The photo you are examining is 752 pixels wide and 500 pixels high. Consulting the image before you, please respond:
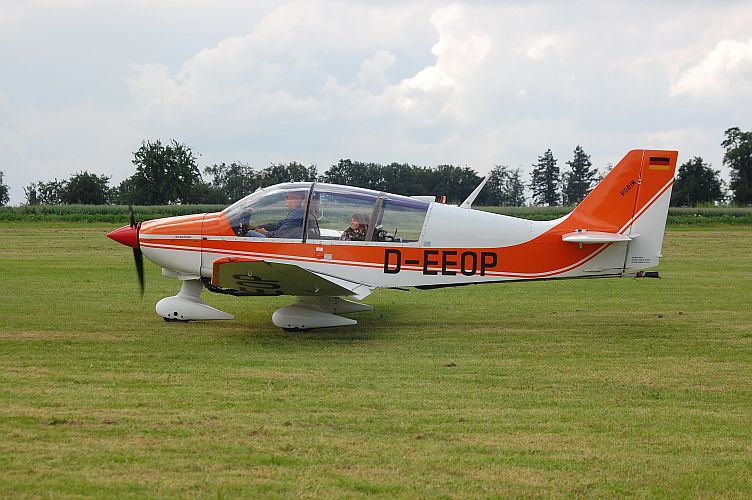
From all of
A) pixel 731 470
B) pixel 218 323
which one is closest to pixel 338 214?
pixel 218 323

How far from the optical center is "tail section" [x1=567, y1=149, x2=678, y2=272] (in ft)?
34.9

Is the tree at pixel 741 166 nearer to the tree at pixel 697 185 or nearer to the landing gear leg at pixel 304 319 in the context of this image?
the tree at pixel 697 185

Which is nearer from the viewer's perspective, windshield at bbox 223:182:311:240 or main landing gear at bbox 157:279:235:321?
windshield at bbox 223:182:311:240

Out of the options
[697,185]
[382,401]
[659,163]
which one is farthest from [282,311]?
[697,185]

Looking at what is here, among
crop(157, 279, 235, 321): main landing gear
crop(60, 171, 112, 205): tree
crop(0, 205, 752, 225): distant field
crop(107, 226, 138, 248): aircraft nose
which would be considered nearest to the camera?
crop(157, 279, 235, 321): main landing gear

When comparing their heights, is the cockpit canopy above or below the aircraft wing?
above

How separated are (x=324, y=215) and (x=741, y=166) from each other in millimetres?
68643

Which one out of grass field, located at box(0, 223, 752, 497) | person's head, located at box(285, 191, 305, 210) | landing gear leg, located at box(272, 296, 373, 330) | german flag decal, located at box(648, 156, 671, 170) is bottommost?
grass field, located at box(0, 223, 752, 497)

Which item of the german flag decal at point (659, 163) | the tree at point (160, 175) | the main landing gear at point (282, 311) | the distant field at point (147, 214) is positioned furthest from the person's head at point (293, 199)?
the tree at point (160, 175)

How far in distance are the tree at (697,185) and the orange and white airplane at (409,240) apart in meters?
57.9

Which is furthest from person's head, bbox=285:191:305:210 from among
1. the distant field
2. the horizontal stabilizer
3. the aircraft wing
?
the distant field

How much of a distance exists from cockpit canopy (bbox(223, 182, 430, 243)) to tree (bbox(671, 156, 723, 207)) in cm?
5899

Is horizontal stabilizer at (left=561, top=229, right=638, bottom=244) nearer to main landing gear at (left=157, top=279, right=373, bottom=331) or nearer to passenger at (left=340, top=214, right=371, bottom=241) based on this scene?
passenger at (left=340, top=214, right=371, bottom=241)

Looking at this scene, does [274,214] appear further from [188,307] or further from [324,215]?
[188,307]
